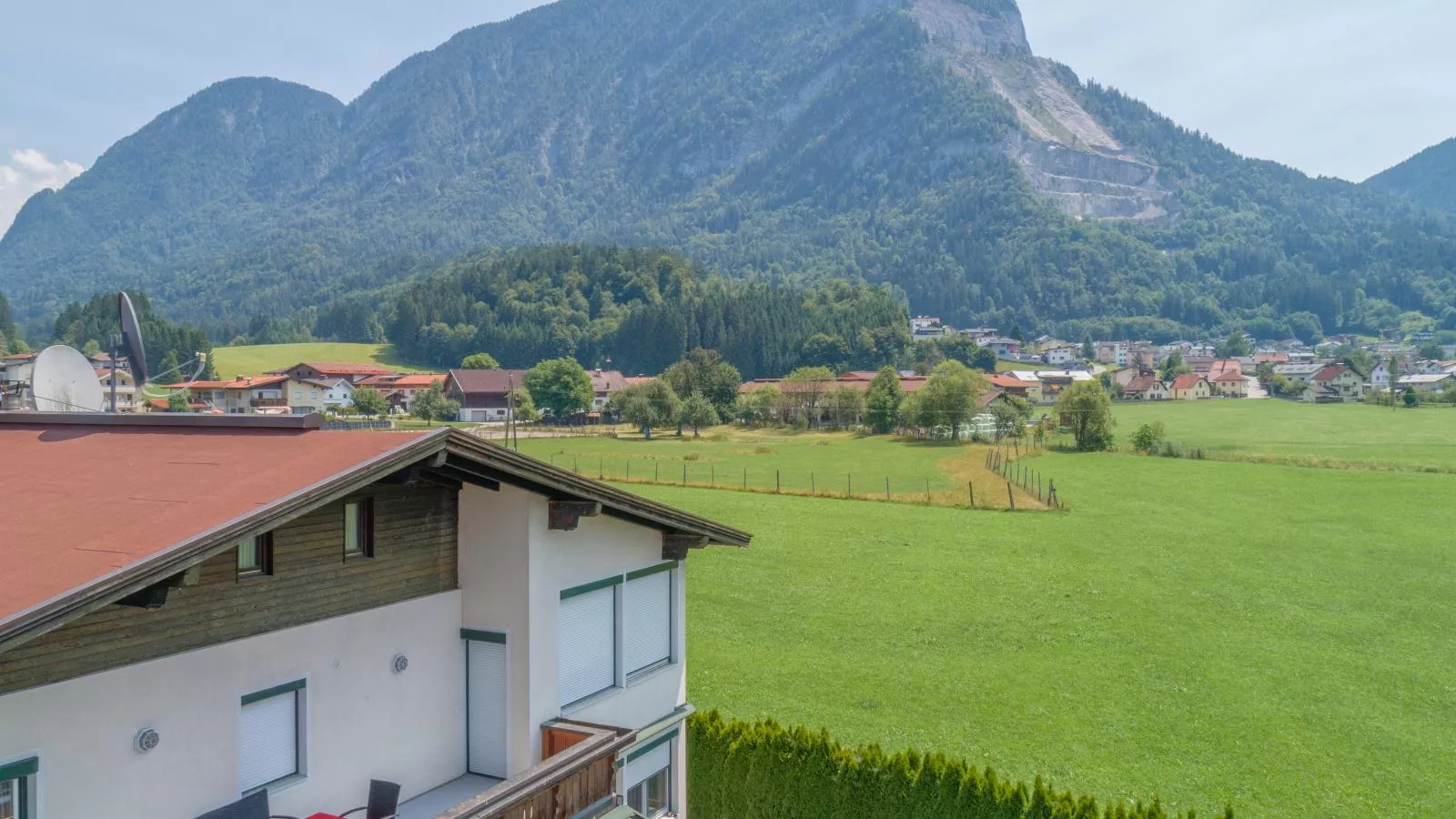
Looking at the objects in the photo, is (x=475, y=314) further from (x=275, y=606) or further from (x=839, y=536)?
(x=275, y=606)

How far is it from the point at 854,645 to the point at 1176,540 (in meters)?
22.6

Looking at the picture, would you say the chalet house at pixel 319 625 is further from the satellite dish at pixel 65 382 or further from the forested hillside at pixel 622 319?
the forested hillside at pixel 622 319

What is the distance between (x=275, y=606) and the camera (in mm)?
7984

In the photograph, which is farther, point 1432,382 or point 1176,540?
point 1432,382

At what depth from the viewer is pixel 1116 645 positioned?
24.6 meters

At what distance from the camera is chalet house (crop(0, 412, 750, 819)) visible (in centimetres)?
647

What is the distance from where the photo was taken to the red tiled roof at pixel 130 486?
6.15m

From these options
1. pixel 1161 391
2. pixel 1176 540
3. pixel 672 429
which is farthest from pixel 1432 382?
pixel 1176 540

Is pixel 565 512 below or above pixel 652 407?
above

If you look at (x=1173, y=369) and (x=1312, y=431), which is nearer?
(x=1312, y=431)

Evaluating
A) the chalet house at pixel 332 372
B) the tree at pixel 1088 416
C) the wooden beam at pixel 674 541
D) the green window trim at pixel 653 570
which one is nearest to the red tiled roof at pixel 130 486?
A: the green window trim at pixel 653 570

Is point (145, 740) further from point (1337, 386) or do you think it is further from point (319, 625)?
point (1337, 386)

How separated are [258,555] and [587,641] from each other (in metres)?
3.83

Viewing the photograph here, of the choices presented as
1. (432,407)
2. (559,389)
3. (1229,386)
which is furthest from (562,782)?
(1229,386)
